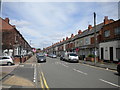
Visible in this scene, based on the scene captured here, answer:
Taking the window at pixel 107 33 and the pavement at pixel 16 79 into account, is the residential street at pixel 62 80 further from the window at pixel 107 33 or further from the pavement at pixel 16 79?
the window at pixel 107 33

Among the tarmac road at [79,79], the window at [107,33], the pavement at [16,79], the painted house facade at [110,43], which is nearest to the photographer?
the tarmac road at [79,79]

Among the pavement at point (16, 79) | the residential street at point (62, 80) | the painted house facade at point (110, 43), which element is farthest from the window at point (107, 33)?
the pavement at point (16, 79)

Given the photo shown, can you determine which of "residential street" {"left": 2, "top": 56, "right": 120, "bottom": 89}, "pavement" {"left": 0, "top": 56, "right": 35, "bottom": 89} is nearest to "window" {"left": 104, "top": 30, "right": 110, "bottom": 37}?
"residential street" {"left": 2, "top": 56, "right": 120, "bottom": 89}

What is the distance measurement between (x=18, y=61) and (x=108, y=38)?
18.5 m

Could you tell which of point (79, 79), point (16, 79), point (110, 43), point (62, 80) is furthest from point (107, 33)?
point (16, 79)

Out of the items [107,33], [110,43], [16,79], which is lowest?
[16,79]

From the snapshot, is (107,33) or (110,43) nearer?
(110,43)

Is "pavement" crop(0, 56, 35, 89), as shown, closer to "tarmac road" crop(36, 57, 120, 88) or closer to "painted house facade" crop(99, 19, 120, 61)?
"tarmac road" crop(36, 57, 120, 88)

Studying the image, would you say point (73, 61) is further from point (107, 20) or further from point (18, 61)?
point (107, 20)

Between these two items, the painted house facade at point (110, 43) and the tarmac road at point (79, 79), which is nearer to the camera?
the tarmac road at point (79, 79)

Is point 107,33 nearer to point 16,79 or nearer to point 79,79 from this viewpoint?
point 79,79

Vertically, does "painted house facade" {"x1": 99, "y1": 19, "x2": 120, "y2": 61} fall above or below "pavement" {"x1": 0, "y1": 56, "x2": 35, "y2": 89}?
above

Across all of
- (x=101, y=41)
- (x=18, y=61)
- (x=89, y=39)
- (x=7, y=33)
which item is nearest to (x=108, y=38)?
(x=101, y=41)

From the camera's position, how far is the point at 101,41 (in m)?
33.9
